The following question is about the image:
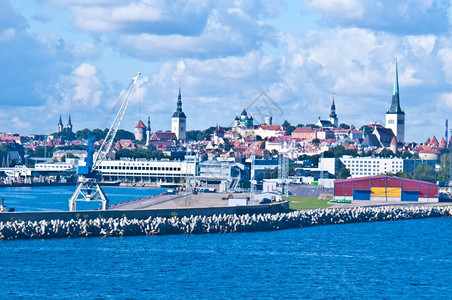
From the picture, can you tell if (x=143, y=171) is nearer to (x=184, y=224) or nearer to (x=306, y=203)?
(x=306, y=203)

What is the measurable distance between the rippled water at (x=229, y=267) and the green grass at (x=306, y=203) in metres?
16.9

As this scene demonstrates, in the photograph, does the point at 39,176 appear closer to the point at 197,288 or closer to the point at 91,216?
the point at 91,216

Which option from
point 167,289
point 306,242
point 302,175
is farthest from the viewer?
point 302,175

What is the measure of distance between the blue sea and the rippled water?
1.6 inches

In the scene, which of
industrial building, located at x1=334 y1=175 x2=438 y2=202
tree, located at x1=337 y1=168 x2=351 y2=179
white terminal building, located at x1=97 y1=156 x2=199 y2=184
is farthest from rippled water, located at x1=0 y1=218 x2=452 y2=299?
white terminal building, located at x1=97 y1=156 x2=199 y2=184

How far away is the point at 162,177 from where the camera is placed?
15138 centimetres

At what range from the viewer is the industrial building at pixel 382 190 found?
8394cm

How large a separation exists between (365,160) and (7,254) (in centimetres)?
11620

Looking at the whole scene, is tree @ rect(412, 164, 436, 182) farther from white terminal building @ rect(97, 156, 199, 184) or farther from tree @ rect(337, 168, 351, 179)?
white terminal building @ rect(97, 156, 199, 184)

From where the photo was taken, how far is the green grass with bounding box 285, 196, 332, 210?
2939 inches

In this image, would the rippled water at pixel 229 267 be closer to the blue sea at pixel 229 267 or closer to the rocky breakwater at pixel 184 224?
the blue sea at pixel 229 267

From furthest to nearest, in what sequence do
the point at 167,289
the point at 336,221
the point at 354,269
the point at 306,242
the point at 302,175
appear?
the point at 302,175 → the point at 336,221 → the point at 306,242 → the point at 354,269 → the point at 167,289

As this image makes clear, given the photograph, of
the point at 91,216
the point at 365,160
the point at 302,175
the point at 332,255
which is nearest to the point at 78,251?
the point at 91,216

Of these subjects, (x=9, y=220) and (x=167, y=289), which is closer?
(x=167, y=289)
